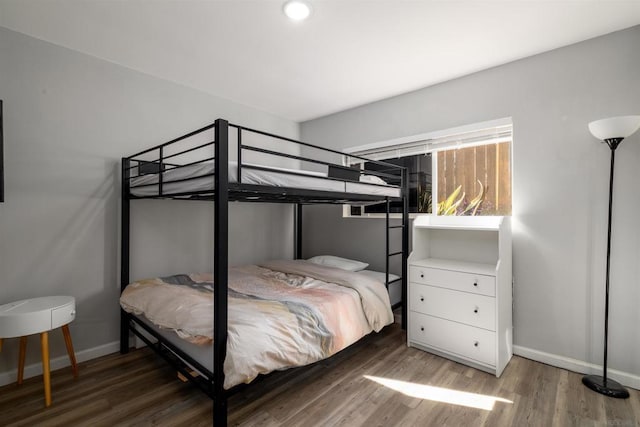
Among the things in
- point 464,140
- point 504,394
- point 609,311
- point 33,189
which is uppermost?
point 464,140

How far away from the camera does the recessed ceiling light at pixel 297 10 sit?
5.65 ft

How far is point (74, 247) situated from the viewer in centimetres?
223

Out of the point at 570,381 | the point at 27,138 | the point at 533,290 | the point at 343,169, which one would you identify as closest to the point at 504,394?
the point at 570,381

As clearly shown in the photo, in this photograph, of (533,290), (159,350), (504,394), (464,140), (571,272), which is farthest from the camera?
(464,140)

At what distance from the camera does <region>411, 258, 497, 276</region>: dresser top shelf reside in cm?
219

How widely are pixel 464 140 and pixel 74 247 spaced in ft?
10.7

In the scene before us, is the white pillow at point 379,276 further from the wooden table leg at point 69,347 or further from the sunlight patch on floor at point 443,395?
the wooden table leg at point 69,347

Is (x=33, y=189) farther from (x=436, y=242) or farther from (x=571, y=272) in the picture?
(x=571, y=272)

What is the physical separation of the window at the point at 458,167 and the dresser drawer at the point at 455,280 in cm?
71

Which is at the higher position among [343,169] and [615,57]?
[615,57]

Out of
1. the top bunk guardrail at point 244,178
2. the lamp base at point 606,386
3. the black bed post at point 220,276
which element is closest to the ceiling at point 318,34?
the top bunk guardrail at point 244,178

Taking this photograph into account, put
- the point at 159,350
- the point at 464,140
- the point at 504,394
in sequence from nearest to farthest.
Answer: the point at 504,394 → the point at 159,350 → the point at 464,140

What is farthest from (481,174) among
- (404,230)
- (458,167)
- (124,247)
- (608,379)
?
(124,247)

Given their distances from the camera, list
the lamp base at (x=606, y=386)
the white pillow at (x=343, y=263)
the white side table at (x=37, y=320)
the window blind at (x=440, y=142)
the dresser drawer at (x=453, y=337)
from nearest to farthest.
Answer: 1. the white side table at (x=37, y=320)
2. the lamp base at (x=606, y=386)
3. the dresser drawer at (x=453, y=337)
4. the window blind at (x=440, y=142)
5. the white pillow at (x=343, y=263)
